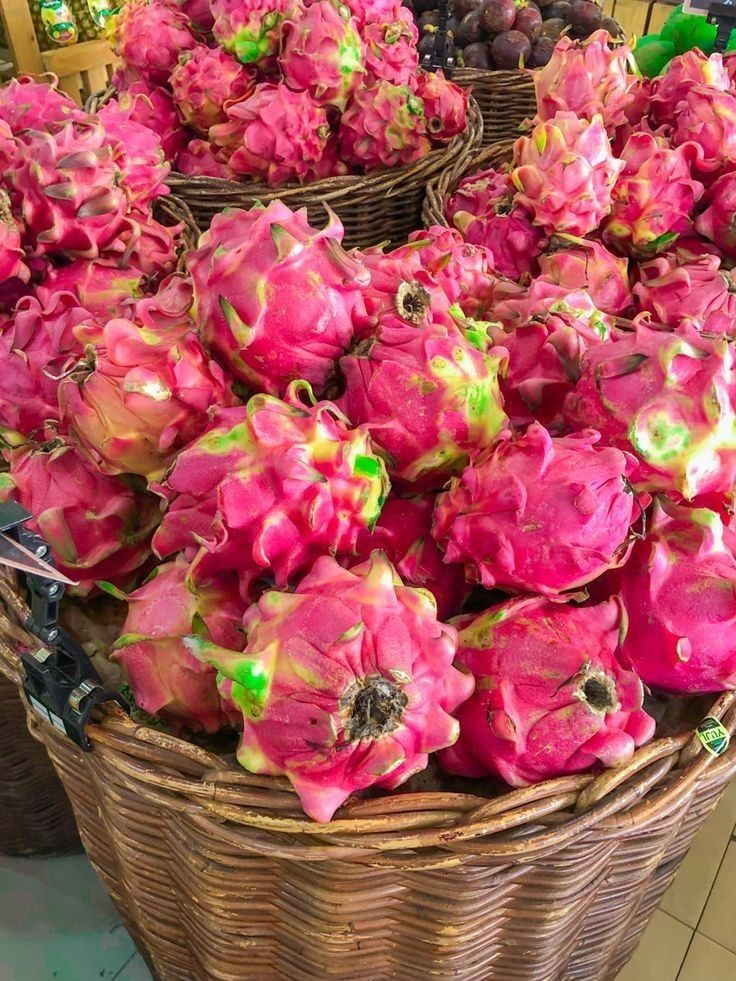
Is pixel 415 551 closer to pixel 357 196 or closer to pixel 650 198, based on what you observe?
pixel 650 198

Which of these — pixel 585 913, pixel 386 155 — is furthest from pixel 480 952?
pixel 386 155

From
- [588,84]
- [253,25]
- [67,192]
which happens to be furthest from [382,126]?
[67,192]

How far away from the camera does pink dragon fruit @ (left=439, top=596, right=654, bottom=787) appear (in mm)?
632

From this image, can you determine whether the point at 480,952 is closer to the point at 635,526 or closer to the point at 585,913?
the point at 585,913

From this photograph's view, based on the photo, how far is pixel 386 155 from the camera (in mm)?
1620

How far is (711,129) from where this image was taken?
4.31ft

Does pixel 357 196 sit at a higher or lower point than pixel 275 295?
lower

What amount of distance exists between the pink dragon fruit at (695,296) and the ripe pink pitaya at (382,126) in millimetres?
686

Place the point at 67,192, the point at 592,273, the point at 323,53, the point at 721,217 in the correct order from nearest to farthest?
the point at 67,192
the point at 592,273
the point at 721,217
the point at 323,53

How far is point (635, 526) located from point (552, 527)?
0.34ft

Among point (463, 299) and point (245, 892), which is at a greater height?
point (463, 299)

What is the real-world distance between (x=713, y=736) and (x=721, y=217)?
0.93 metres

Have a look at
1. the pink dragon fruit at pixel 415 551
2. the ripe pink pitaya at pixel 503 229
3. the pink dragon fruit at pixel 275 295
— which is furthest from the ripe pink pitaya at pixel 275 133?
the pink dragon fruit at pixel 415 551

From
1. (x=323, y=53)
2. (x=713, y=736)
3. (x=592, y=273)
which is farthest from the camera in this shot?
(x=323, y=53)
